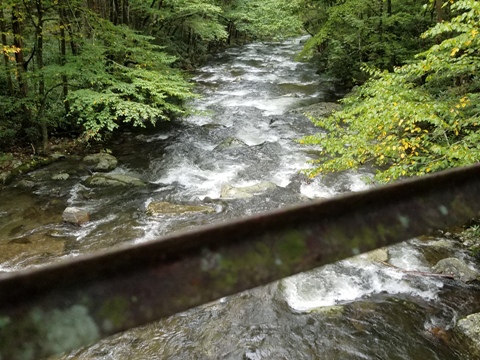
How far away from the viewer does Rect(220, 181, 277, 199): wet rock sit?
8602 mm

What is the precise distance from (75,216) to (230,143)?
620 cm

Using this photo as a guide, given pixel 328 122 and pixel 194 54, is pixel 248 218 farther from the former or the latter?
pixel 194 54

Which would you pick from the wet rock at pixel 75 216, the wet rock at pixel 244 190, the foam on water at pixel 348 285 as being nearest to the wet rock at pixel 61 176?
the wet rock at pixel 75 216

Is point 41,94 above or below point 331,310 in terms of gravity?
above

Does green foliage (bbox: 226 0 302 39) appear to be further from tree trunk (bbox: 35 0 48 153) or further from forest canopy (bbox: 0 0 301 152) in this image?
tree trunk (bbox: 35 0 48 153)

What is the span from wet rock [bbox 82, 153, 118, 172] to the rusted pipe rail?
33.2 feet

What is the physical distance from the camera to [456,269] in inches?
220

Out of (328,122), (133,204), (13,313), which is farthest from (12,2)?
(13,313)

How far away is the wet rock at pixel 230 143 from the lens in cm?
1210

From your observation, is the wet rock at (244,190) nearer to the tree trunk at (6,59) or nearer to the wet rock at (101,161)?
the wet rock at (101,161)

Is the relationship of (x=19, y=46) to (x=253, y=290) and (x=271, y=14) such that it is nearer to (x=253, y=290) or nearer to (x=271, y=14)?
(x=253, y=290)

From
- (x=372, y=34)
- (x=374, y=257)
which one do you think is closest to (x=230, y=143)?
(x=374, y=257)

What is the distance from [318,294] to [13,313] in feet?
17.1

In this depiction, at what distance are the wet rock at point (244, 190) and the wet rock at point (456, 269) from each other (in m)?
4.26
